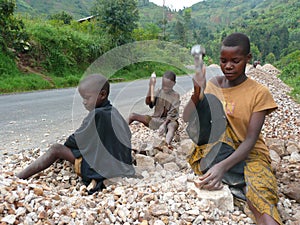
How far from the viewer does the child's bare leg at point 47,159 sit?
2670 mm

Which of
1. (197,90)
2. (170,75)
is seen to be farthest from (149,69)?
(197,90)

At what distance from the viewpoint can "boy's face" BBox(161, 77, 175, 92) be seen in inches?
179

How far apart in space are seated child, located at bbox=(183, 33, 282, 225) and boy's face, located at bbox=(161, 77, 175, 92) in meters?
2.00

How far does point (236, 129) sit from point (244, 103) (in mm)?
213

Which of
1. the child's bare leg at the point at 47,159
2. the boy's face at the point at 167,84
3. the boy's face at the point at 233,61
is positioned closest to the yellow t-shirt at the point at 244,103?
the boy's face at the point at 233,61

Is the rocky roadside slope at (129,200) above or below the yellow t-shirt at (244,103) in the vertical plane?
below

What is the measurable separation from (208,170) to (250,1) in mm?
122280

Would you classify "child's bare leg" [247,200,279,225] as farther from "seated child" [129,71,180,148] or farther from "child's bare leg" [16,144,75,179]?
"seated child" [129,71,180,148]

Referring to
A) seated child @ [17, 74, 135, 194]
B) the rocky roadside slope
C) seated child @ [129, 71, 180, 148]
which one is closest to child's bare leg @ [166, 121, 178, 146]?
seated child @ [129, 71, 180, 148]

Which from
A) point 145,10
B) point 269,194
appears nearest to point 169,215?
point 269,194

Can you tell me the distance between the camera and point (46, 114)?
641cm

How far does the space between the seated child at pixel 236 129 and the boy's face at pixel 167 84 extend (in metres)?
2.00

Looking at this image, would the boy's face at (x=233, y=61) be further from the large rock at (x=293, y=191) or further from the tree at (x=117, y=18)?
the tree at (x=117, y=18)

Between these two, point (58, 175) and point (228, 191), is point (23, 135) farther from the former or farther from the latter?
point (228, 191)
